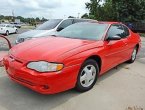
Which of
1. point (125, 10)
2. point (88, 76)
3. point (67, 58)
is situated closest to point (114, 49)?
point (88, 76)

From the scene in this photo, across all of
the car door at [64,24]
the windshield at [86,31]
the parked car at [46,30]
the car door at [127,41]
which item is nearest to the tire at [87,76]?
the windshield at [86,31]

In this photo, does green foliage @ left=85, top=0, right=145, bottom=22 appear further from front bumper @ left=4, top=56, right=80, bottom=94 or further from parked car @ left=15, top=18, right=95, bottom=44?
front bumper @ left=4, top=56, right=80, bottom=94

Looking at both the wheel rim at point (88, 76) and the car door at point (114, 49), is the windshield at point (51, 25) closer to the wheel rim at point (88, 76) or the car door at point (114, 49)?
the car door at point (114, 49)

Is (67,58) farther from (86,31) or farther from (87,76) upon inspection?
(86,31)

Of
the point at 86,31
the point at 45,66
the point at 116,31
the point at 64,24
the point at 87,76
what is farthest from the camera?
the point at 64,24

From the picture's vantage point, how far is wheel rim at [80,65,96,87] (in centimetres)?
463

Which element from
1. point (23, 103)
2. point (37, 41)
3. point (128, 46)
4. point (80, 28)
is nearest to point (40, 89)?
point (23, 103)

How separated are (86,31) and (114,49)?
79cm

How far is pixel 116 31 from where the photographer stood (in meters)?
6.12

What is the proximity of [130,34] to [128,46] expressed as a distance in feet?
2.13

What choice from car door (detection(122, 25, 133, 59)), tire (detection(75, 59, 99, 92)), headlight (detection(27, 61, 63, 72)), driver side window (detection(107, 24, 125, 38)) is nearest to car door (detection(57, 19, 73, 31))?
car door (detection(122, 25, 133, 59))

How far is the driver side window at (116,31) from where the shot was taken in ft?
18.8

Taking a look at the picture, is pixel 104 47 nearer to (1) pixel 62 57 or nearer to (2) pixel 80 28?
(2) pixel 80 28

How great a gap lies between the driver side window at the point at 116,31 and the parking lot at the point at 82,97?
1.13 meters
